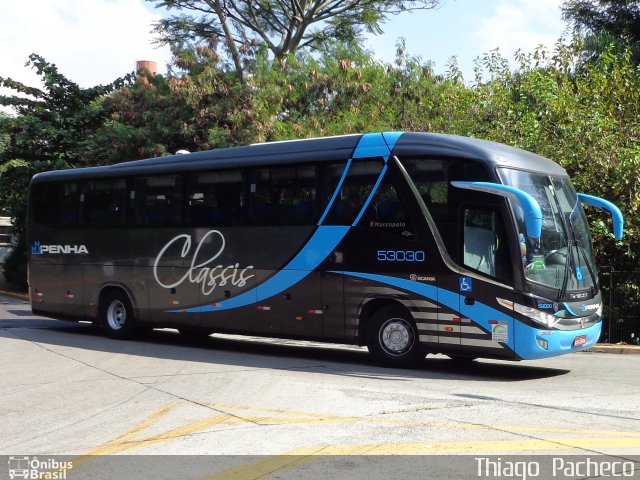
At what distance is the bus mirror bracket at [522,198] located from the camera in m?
Answer: 11.0

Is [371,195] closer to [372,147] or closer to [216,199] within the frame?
[372,147]

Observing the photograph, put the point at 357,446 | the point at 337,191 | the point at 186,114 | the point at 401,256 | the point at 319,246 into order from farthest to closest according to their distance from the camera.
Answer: the point at 186,114, the point at 319,246, the point at 337,191, the point at 401,256, the point at 357,446

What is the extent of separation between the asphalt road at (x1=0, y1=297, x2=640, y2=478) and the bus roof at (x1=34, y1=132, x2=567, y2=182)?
3.28 m

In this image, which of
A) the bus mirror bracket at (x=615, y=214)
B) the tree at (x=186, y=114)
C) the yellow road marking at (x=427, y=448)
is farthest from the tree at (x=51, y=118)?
the yellow road marking at (x=427, y=448)

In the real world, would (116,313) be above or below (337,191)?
below

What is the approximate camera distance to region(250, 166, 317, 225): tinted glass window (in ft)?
46.0

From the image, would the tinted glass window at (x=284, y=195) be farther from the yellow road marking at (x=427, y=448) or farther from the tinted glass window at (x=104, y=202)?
the yellow road marking at (x=427, y=448)

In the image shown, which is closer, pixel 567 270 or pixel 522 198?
pixel 522 198

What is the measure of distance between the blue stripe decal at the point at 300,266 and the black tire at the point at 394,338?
1389mm

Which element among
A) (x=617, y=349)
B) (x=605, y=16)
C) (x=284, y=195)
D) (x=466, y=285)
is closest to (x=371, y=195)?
(x=284, y=195)

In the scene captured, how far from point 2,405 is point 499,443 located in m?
5.89

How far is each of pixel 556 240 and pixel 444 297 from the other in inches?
72.1

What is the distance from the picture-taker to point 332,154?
1378 cm

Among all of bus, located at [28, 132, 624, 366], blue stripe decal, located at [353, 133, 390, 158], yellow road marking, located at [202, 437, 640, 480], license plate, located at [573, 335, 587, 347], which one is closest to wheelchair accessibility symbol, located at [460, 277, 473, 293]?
bus, located at [28, 132, 624, 366]
